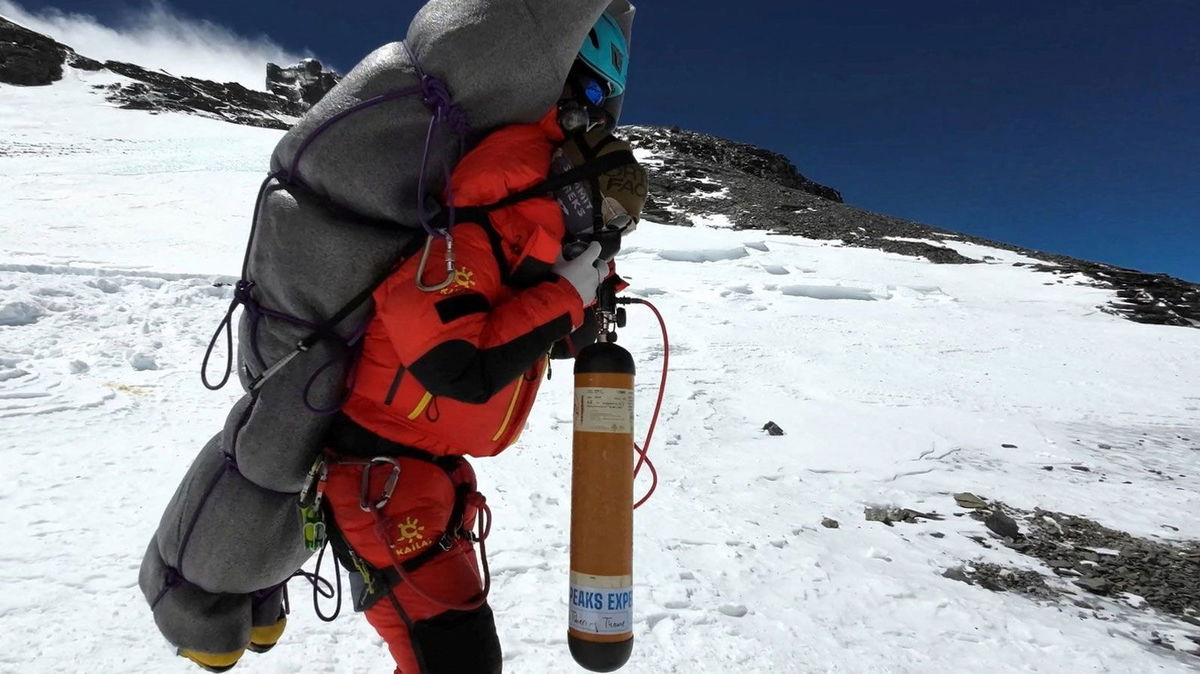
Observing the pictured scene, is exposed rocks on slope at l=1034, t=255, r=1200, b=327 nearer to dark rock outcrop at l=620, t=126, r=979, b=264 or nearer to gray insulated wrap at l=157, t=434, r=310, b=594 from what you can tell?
dark rock outcrop at l=620, t=126, r=979, b=264

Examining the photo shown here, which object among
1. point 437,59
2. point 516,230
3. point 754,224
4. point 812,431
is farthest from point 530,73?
point 754,224

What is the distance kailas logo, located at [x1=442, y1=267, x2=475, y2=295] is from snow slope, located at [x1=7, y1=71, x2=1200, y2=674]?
215 cm

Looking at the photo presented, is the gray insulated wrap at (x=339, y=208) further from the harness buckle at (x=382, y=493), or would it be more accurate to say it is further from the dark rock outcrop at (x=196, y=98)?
the dark rock outcrop at (x=196, y=98)

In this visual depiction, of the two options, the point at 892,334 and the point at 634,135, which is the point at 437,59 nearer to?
the point at 892,334

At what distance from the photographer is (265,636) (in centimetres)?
292

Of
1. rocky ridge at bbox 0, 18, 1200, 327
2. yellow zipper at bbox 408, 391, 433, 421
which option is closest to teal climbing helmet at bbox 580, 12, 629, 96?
yellow zipper at bbox 408, 391, 433, 421

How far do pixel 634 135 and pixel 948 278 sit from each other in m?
41.1

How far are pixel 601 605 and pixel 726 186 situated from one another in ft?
146

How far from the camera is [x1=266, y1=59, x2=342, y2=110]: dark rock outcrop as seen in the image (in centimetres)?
10381

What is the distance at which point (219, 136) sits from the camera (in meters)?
43.8

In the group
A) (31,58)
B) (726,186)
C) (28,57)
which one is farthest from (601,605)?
(31,58)

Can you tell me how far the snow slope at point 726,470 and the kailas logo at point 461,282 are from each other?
2.15m

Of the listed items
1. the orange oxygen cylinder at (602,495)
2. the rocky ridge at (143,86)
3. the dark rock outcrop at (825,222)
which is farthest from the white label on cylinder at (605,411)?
the rocky ridge at (143,86)

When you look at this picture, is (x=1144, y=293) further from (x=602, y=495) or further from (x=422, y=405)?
(x=422, y=405)
